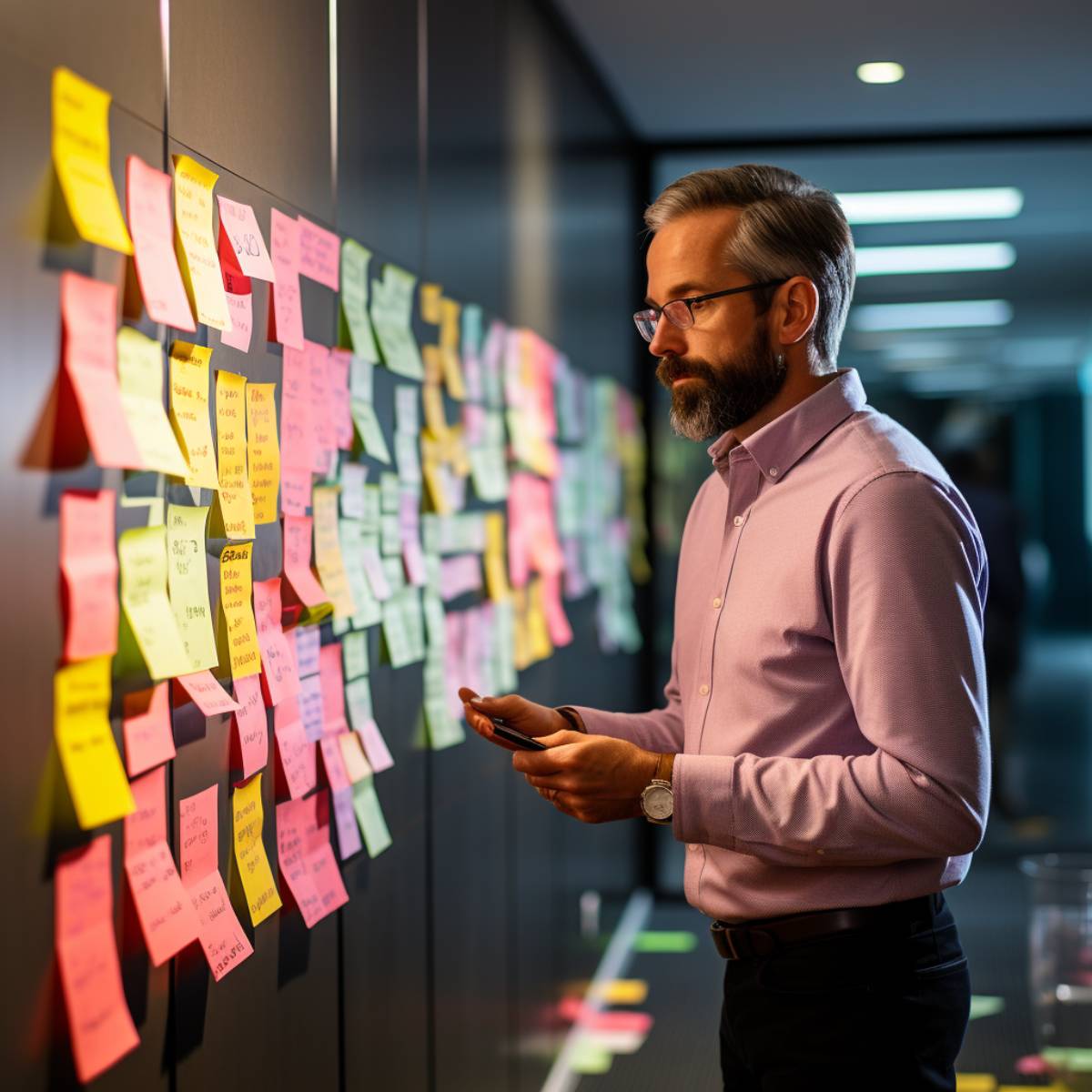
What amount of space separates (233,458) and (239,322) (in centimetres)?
16

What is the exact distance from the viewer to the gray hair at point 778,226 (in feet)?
5.49

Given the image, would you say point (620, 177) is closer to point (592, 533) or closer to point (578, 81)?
point (578, 81)

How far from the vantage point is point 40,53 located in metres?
1.12

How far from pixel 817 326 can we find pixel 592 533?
2408 mm

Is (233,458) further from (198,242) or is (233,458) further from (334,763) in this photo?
(334,763)

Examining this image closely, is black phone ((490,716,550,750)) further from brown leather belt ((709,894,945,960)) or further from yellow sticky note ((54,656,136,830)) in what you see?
yellow sticky note ((54,656,136,830))

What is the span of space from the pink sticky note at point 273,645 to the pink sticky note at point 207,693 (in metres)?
0.12

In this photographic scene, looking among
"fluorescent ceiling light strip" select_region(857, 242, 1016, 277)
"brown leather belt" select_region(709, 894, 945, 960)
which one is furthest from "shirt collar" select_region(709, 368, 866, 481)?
"fluorescent ceiling light strip" select_region(857, 242, 1016, 277)

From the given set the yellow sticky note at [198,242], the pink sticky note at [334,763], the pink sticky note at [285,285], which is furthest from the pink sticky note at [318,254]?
the pink sticky note at [334,763]

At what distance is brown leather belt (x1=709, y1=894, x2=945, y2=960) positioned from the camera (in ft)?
5.02

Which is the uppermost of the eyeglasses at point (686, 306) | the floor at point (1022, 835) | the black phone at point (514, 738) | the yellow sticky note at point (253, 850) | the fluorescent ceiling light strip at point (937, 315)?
the fluorescent ceiling light strip at point (937, 315)

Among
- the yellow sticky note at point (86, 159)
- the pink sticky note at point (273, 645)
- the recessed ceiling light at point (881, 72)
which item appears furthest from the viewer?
the recessed ceiling light at point (881, 72)

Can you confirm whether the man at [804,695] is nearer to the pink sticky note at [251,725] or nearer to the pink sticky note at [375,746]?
the pink sticky note at [251,725]

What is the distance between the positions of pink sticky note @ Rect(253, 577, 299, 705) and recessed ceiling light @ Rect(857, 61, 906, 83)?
3.18 m
